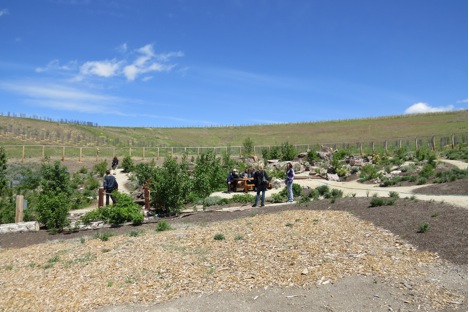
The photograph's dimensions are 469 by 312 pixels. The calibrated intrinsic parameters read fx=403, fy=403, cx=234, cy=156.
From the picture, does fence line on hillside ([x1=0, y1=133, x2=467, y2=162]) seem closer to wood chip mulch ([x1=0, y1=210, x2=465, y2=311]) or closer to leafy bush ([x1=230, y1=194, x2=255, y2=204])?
leafy bush ([x1=230, y1=194, x2=255, y2=204])

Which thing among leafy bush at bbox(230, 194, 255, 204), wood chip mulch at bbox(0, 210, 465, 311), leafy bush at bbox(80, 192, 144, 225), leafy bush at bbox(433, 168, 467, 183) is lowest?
wood chip mulch at bbox(0, 210, 465, 311)

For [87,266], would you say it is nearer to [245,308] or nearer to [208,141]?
[245,308]

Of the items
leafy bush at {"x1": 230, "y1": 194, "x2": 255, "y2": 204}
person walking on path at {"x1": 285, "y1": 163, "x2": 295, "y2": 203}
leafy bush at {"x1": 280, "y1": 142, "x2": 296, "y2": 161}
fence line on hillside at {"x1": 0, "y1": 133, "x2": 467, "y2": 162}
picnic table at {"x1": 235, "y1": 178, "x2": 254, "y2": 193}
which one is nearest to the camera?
person walking on path at {"x1": 285, "y1": 163, "x2": 295, "y2": 203}

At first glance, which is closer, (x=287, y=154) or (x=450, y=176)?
(x=450, y=176)

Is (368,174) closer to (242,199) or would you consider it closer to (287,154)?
(287,154)

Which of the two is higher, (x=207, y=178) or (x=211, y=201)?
(x=207, y=178)

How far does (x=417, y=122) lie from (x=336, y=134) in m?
18.5

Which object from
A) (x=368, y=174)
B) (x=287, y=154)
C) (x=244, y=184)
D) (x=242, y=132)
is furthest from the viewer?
(x=242, y=132)

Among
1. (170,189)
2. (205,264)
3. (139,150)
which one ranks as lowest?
(205,264)

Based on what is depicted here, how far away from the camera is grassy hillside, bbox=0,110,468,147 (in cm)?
7125

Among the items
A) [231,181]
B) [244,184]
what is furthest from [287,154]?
[231,181]

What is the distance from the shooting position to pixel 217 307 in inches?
276

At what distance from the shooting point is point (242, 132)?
10206cm

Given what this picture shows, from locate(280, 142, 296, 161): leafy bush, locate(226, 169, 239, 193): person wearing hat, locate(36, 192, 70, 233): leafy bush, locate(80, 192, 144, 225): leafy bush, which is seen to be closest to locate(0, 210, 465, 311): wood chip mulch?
locate(36, 192, 70, 233): leafy bush
